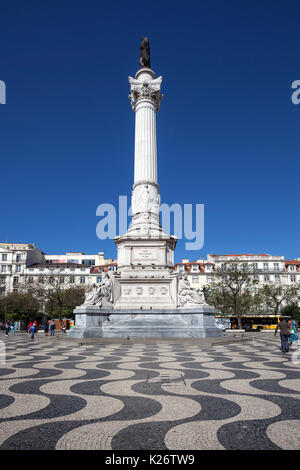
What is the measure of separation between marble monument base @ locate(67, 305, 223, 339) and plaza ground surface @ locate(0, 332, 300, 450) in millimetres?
9583

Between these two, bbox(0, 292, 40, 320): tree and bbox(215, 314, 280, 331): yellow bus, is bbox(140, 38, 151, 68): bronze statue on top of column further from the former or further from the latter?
bbox(0, 292, 40, 320): tree

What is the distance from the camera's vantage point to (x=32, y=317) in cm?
4962

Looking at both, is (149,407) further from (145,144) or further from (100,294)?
(145,144)

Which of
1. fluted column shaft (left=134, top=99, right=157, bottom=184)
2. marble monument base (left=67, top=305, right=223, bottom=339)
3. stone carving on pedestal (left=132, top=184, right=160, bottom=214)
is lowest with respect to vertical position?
marble monument base (left=67, top=305, right=223, bottom=339)

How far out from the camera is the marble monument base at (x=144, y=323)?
18.7 meters

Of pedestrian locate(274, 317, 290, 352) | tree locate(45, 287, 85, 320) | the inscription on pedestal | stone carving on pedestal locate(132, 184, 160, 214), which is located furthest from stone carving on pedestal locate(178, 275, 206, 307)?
tree locate(45, 287, 85, 320)

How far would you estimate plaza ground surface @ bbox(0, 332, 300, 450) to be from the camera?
12.1 ft

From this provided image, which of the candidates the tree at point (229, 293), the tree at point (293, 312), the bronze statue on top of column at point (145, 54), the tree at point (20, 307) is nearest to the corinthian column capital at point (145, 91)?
the bronze statue on top of column at point (145, 54)

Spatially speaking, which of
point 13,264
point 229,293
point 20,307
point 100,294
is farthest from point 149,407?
point 13,264

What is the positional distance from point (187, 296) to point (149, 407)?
52.6 ft

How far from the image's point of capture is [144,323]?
19328mm
